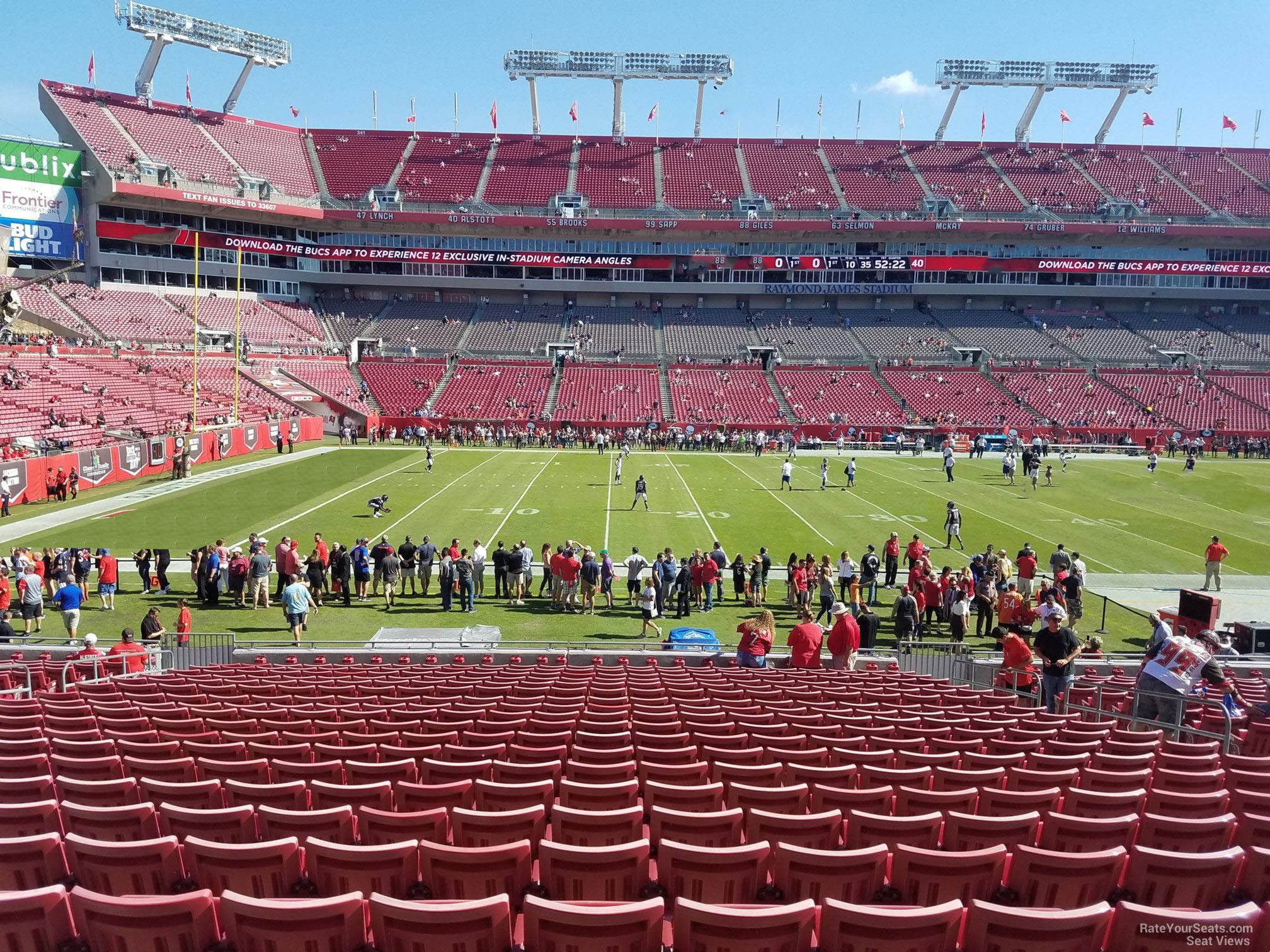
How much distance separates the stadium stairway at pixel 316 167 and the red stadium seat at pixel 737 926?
8013 cm

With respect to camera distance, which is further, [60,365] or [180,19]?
[180,19]

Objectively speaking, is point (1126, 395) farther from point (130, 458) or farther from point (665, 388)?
point (130, 458)

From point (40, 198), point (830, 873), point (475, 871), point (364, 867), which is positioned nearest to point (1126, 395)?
point (830, 873)

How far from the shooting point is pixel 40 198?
188ft

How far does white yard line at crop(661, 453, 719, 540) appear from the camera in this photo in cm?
2689

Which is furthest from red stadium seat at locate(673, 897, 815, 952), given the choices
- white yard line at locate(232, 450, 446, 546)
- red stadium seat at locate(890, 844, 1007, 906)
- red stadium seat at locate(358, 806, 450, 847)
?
white yard line at locate(232, 450, 446, 546)

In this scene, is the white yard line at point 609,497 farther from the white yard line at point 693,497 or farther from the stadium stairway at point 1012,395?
the stadium stairway at point 1012,395

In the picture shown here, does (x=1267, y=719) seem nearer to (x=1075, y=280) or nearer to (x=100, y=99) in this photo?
(x=1075, y=280)

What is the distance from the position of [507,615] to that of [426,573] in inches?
103

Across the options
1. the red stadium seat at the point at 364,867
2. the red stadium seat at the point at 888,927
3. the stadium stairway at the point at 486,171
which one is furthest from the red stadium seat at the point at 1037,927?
the stadium stairway at the point at 486,171

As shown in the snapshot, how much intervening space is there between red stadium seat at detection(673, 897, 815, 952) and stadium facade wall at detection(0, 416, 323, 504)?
32.8m

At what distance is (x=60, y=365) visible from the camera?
4378 centimetres

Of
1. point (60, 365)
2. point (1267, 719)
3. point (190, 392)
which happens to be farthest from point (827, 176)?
point (1267, 719)

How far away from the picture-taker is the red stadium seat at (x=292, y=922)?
342cm
